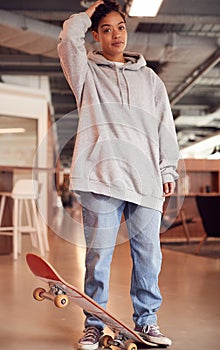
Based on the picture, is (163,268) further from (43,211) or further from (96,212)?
(43,211)

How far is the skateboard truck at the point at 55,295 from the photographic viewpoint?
1.88 metres

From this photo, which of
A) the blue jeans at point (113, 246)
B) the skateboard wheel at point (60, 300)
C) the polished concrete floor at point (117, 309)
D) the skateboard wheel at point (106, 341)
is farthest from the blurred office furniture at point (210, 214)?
the skateboard wheel at point (60, 300)

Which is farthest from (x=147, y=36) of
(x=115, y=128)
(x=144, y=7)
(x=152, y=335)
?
(x=152, y=335)

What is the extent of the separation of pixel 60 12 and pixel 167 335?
14.8 feet

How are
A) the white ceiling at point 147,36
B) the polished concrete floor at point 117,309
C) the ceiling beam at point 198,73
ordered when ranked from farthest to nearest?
the ceiling beam at point 198,73
the white ceiling at point 147,36
the polished concrete floor at point 117,309

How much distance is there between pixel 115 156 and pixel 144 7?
3.52 m

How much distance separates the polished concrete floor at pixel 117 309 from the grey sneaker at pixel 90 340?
0.23 ft

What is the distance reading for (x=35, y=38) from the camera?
632 centimetres

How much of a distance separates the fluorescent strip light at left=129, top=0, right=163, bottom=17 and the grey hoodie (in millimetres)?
3179

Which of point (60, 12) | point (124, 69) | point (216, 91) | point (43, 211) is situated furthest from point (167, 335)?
point (216, 91)

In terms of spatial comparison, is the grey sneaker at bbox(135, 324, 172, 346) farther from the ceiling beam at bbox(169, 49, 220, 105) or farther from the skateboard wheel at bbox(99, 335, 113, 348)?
the ceiling beam at bbox(169, 49, 220, 105)

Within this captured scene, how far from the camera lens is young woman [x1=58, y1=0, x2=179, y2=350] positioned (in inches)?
79.1

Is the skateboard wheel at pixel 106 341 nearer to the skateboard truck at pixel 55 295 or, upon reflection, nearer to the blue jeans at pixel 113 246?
the blue jeans at pixel 113 246

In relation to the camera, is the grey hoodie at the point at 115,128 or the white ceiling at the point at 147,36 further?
the white ceiling at the point at 147,36
